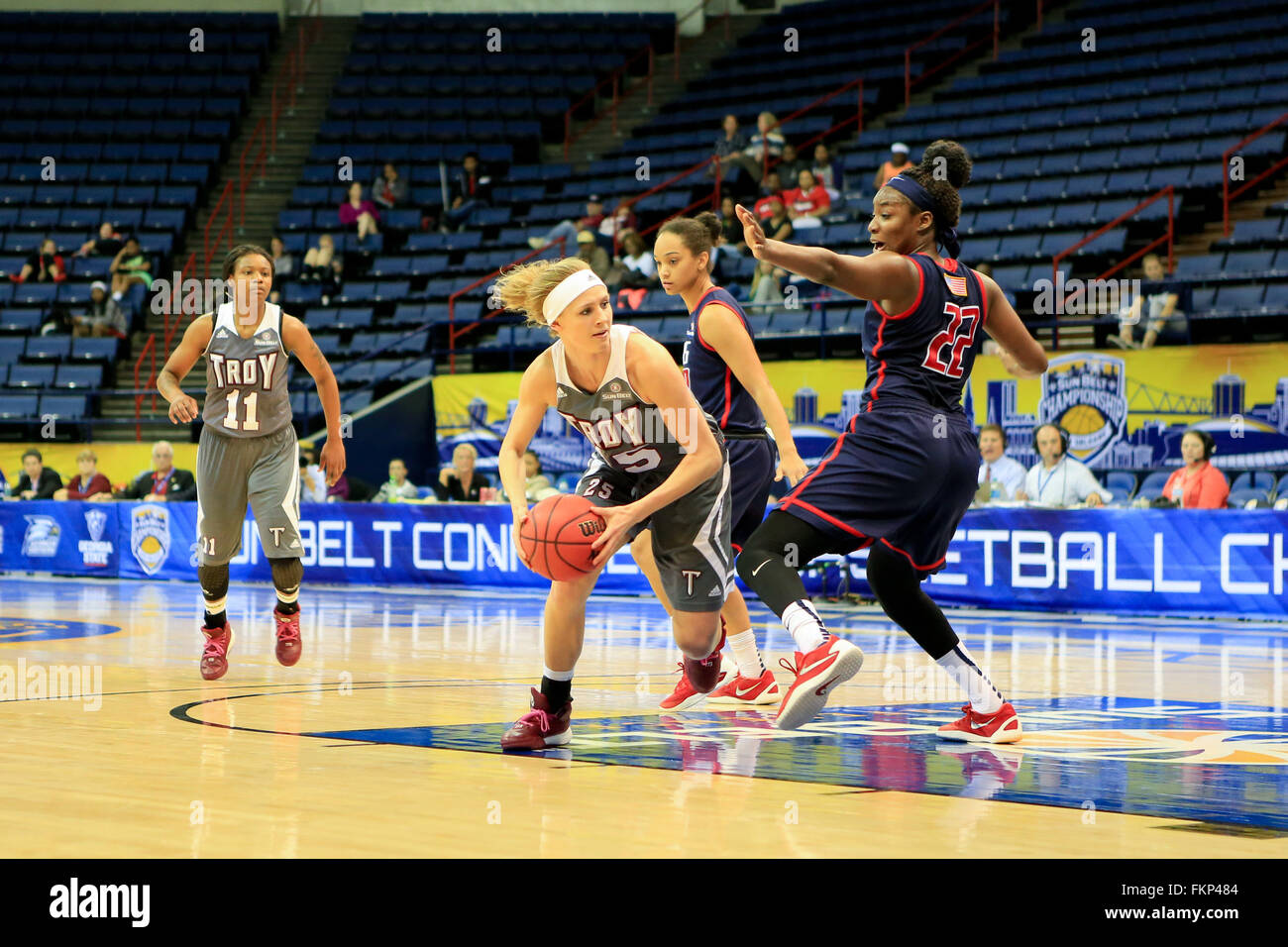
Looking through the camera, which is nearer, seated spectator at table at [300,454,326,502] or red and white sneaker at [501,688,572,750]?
red and white sneaker at [501,688,572,750]

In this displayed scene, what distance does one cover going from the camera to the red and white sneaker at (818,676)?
15.2 ft

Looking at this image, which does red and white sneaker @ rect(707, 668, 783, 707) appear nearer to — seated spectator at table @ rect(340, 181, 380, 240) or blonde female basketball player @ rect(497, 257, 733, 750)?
blonde female basketball player @ rect(497, 257, 733, 750)

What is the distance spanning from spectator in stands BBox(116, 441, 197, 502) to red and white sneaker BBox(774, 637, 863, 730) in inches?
449

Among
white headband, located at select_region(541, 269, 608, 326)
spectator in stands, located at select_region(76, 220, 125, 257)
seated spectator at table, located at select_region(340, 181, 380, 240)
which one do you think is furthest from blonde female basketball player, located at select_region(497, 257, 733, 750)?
spectator in stands, located at select_region(76, 220, 125, 257)

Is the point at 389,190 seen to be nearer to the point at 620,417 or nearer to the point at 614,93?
the point at 614,93

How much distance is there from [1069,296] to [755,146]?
6403 mm

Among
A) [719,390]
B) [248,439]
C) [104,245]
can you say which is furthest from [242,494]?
[104,245]

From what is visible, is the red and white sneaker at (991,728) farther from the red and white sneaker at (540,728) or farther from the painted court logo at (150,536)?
the painted court logo at (150,536)

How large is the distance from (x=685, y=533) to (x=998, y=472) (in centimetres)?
735

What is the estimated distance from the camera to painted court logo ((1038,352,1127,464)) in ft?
44.8

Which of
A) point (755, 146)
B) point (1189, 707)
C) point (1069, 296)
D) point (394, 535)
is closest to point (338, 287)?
point (755, 146)

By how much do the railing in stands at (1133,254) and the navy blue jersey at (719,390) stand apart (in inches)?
340

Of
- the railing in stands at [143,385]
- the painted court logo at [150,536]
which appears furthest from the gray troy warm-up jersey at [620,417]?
the railing in stands at [143,385]
